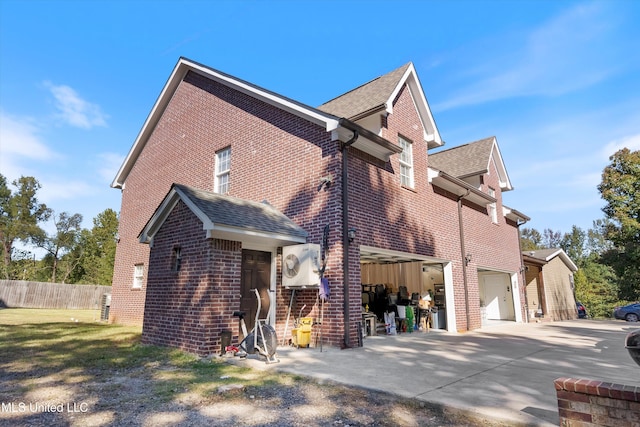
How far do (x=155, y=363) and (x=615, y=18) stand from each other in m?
11.2

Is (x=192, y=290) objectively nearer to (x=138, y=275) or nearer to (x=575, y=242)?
(x=138, y=275)

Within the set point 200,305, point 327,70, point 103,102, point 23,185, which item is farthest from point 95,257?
point 200,305

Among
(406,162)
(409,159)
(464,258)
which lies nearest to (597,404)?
(406,162)

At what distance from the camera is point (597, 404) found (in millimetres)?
2971

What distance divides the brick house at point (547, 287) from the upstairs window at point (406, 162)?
1177 cm

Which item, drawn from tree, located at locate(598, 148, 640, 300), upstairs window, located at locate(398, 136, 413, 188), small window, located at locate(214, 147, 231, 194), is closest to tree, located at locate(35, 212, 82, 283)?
small window, located at locate(214, 147, 231, 194)

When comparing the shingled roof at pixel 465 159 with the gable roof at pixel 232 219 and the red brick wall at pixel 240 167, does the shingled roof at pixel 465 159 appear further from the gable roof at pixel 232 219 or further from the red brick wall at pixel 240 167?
the gable roof at pixel 232 219

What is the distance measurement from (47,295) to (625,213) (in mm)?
38704

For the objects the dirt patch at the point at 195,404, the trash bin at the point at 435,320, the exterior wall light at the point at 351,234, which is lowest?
the dirt patch at the point at 195,404

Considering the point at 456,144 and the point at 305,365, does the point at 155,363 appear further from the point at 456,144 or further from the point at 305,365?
the point at 456,144

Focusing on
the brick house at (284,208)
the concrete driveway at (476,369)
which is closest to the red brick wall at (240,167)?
the brick house at (284,208)

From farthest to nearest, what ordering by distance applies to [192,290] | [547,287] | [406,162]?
[547,287] → [406,162] → [192,290]

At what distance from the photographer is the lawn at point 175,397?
3.57 m

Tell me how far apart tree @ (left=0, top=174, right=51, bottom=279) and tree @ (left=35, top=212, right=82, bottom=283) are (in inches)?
59.2
